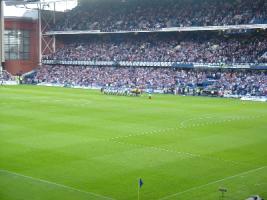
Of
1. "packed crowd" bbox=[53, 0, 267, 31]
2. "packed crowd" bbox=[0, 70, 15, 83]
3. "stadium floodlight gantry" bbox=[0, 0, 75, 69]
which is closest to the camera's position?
"packed crowd" bbox=[53, 0, 267, 31]

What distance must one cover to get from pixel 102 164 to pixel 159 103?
2808 centimetres

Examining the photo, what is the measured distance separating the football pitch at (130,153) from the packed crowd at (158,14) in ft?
90.7

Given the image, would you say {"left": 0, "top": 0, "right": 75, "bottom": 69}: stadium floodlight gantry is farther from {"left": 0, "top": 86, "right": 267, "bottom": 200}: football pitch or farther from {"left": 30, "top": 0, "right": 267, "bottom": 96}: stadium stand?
{"left": 0, "top": 86, "right": 267, "bottom": 200}: football pitch

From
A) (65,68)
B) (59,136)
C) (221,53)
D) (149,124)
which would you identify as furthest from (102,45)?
(59,136)

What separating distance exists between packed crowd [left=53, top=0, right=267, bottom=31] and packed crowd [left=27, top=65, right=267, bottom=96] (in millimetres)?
6855

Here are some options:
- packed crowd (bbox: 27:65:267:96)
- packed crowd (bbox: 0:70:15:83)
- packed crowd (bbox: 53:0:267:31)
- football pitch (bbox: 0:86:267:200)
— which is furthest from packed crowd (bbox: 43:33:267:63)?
football pitch (bbox: 0:86:267:200)

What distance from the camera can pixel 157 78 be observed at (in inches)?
2749

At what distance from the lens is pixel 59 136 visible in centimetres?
2880

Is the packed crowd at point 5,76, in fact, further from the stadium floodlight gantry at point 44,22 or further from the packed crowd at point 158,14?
the packed crowd at point 158,14

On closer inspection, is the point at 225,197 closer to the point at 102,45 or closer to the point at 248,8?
the point at 248,8

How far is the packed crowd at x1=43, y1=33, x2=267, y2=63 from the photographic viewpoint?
2571 inches

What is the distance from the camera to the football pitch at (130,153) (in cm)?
1817

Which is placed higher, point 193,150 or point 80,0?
point 80,0

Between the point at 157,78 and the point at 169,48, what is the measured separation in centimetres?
685
